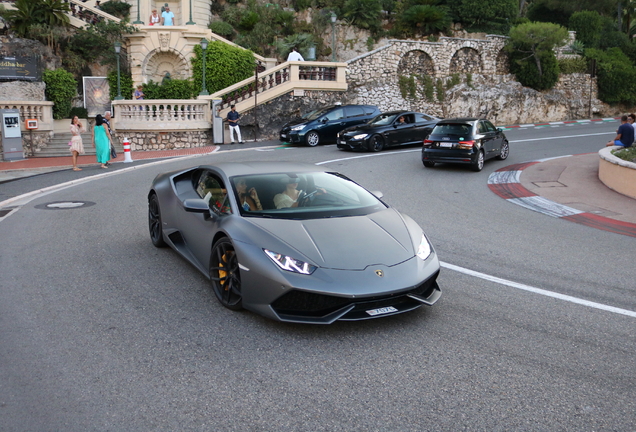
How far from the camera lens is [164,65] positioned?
3441 centimetres

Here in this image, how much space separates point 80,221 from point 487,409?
8.25 m

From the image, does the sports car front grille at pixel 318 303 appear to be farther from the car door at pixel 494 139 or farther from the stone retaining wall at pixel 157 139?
the stone retaining wall at pixel 157 139

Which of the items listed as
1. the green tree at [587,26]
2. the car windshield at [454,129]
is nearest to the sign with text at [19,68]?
the car windshield at [454,129]

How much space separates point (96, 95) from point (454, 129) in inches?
864

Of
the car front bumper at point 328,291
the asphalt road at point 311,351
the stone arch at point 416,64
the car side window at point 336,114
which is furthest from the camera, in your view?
the stone arch at point 416,64

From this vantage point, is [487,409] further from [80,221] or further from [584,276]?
[80,221]

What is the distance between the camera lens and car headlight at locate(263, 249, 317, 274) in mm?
5039

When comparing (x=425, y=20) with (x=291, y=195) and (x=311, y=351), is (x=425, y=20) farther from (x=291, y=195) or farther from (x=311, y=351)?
(x=311, y=351)

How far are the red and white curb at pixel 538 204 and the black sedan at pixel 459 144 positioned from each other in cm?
72

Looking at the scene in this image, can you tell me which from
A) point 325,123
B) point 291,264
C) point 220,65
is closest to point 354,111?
point 325,123

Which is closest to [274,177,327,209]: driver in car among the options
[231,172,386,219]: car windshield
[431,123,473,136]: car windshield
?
[231,172,386,219]: car windshield

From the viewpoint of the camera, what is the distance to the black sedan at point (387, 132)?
21406mm

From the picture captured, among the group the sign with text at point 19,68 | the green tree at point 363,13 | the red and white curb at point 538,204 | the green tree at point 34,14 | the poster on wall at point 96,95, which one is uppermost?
the green tree at point 363,13

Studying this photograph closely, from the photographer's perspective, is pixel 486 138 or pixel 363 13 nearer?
pixel 486 138
